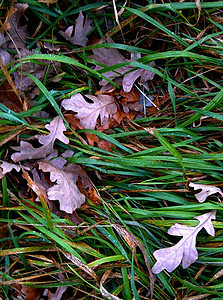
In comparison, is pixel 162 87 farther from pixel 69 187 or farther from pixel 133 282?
pixel 133 282

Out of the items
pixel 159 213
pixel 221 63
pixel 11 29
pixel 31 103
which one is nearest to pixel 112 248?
pixel 159 213

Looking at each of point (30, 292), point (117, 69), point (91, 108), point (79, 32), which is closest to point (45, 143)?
point (91, 108)

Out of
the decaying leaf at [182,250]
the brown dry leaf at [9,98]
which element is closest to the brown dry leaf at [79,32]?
the brown dry leaf at [9,98]

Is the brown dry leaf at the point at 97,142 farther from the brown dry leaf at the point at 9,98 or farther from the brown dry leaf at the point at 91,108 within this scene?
the brown dry leaf at the point at 9,98

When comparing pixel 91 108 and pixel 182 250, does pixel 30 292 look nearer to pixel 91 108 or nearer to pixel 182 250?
pixel 182 250

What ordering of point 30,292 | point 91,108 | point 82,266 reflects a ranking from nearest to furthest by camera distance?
point 82,266 < point 30,292 < point 91,108

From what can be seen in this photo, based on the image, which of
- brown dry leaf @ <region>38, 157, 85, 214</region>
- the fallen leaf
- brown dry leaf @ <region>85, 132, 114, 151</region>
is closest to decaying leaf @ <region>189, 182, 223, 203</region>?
brown dry leaf @ <region>85, 132, 114, 151</region>
